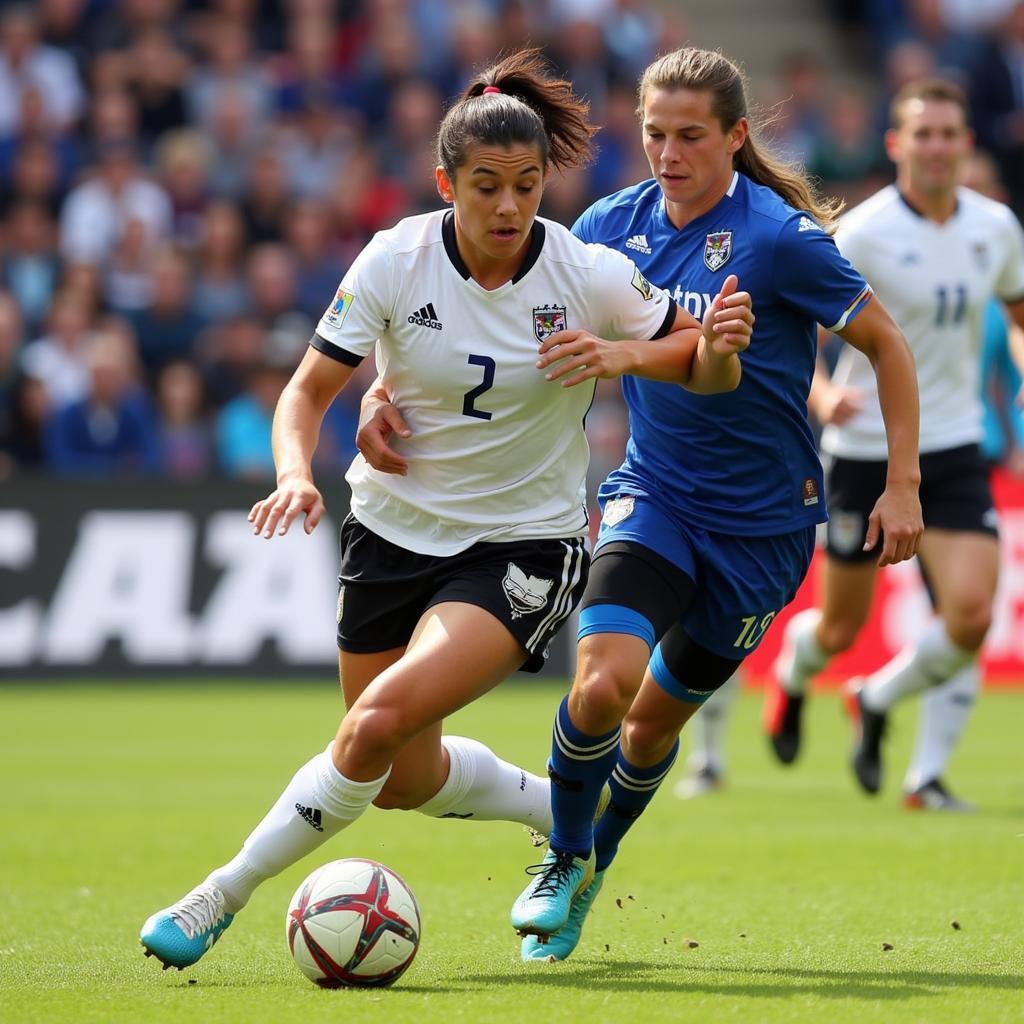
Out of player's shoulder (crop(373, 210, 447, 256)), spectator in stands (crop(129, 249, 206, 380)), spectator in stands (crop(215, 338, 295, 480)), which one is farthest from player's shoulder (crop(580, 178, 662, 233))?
spectator in stands (crop(129, 249, 206, 380))

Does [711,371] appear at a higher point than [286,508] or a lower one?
higher

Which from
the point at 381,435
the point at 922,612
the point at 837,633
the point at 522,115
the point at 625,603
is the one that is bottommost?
the point at 922,612

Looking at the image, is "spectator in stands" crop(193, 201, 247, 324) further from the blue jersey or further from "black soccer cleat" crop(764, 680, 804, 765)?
the blue jersey

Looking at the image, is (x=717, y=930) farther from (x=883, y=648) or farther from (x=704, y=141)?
(x=883, y=648)

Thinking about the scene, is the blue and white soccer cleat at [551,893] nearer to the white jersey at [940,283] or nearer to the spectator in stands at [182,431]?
the white jersey at [940,283]

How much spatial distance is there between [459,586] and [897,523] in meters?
1.23

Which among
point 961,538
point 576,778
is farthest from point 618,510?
point 961,538

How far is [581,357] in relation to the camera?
4.86 meters

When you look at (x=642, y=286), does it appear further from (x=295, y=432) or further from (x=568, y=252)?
(x=295, y=432)

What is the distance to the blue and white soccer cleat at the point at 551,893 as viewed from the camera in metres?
5.18

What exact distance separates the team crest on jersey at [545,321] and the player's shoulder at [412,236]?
0.34 meters

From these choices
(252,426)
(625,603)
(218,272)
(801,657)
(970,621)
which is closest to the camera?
(625,603)

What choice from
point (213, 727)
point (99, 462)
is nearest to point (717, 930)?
point (213, 727)

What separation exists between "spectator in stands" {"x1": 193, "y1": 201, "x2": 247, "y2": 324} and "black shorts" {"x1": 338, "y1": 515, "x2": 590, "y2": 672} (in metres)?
10.3
